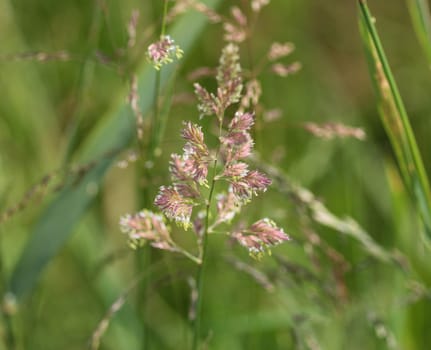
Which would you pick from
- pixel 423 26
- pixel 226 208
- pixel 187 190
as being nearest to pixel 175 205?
pixel 187 190

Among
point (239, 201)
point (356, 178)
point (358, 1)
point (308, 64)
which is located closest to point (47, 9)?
point (308, 64)

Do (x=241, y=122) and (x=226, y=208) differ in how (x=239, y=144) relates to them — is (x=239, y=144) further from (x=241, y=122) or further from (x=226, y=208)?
(x=226, y=208)

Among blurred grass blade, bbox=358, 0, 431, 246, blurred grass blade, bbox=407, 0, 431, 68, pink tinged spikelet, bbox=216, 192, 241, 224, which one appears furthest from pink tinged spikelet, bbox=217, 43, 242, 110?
blurred grass blade, bbox=407, 0, 431, 68

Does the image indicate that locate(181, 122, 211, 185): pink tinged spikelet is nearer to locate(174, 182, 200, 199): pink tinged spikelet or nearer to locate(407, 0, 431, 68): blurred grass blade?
locate(174, 182, 200, 199): pink tinged spikelet

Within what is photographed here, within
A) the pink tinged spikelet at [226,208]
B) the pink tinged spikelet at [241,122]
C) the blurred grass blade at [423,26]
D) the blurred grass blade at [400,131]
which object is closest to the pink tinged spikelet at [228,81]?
the pink tinged spikelet at [241,122]

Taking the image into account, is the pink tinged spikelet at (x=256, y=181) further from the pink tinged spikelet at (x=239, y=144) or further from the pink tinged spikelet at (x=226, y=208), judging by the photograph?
the pink tinged spikelet at (x=226, y=208)

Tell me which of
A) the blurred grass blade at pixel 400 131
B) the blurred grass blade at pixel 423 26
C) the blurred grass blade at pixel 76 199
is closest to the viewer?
the blurred grass blade at pixel 400 131
